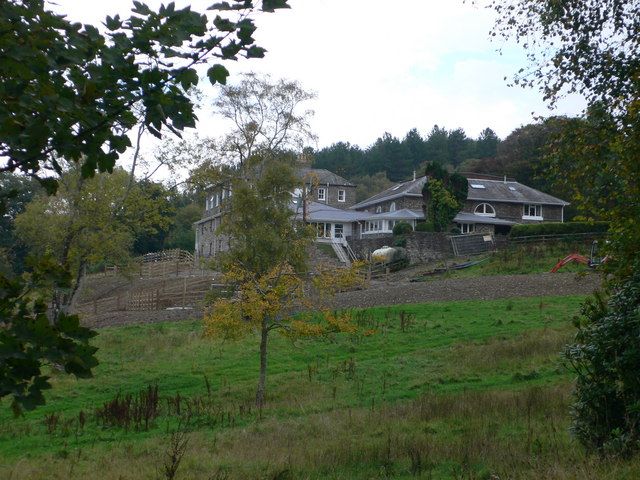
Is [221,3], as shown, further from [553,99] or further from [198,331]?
[198,331]

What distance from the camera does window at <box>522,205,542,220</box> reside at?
66625 mm

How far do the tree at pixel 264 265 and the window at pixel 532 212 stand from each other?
48889mm

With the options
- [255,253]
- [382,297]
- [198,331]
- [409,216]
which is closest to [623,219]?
[255,253]

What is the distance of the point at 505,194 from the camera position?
219ft

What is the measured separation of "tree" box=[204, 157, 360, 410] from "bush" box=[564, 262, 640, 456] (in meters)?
10.5

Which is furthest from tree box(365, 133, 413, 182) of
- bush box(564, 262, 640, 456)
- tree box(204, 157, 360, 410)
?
bush box(564, 262, 640, 456)

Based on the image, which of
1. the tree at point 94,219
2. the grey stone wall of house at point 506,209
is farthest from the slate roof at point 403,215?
the tree at point 94,219

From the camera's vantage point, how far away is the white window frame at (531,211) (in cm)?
6656

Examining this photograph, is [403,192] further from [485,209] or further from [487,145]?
[487,145]

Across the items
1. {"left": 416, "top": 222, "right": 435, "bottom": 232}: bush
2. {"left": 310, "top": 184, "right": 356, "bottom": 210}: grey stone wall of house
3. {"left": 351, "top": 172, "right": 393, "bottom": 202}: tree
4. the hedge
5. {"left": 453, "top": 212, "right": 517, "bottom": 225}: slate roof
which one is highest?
{"left": 351, "top": 172, "right": 393, "bottom": 202}: tree

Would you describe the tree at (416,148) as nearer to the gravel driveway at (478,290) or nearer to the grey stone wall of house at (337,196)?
the grey stone wall of house at (337,196)

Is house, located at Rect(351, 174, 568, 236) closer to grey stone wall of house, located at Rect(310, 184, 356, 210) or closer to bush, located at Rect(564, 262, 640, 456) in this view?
grey stone wall of house, located at Rect(310, 184, 356, 210)

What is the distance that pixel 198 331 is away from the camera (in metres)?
28.9

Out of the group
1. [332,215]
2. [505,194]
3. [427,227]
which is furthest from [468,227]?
[332,215]
